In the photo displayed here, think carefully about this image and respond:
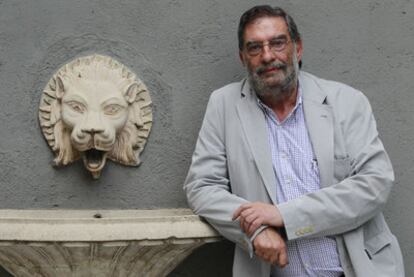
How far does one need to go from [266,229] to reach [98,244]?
2.10 feet

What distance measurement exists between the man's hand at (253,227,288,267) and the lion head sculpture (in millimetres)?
813

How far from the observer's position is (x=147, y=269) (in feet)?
11.8

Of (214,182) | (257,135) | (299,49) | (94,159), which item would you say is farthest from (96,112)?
(299,49)

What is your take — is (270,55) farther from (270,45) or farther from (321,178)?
(321,178)

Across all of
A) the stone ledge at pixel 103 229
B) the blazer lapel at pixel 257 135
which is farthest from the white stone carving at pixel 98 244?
the blazer lapel at pixel 257 135

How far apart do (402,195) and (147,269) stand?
1.28 m

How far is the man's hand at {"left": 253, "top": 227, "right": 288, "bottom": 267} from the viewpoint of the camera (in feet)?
10.8

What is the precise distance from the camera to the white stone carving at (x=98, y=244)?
10.6 feet

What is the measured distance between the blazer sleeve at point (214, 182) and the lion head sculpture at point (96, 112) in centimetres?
37

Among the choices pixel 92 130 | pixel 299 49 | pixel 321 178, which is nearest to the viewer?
pixel 321 178

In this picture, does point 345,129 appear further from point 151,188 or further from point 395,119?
point 151,188

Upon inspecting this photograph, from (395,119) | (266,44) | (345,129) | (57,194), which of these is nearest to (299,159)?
(345,129)

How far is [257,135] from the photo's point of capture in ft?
11.6

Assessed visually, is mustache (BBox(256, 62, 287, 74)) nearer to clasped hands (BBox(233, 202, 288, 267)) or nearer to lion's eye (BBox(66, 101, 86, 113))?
clasped hands (BBox(233, 202, 288, 267))
